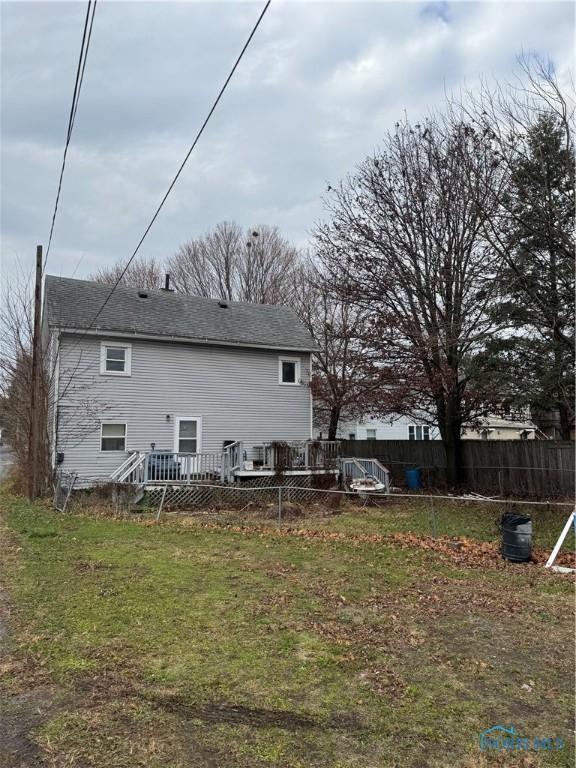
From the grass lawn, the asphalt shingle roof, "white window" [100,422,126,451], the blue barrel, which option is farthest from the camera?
the blue barrel

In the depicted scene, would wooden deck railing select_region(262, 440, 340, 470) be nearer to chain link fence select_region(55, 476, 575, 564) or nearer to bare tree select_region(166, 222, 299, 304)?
chain link fence select_region(55, 476, 575, 564)

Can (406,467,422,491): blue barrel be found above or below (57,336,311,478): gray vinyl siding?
below

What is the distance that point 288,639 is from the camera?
4.62 m

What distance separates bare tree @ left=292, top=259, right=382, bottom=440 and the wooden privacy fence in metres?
2.87

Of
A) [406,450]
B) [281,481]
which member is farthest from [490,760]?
[406,450]

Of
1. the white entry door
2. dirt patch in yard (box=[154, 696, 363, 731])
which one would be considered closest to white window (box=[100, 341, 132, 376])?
the white entry door

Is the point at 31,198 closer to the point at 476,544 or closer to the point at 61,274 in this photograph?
the point at 61,274

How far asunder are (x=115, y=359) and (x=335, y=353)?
11449mm

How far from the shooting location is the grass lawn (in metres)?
2.99

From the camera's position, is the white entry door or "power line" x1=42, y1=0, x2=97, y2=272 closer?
"power line" x1=42, y1=0, x2=97, y2=272

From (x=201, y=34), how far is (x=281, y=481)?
12.5 meters

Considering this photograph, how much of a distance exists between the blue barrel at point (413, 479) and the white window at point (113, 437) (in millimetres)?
10276

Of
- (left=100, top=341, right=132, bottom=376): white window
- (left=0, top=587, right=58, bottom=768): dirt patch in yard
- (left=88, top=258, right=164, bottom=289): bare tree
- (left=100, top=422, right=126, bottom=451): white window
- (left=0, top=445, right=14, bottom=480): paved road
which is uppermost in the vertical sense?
(left=88, top=258, right=164, bottom=289): bare tree

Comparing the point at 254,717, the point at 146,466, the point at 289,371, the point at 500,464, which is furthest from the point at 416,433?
the point at 254,717
